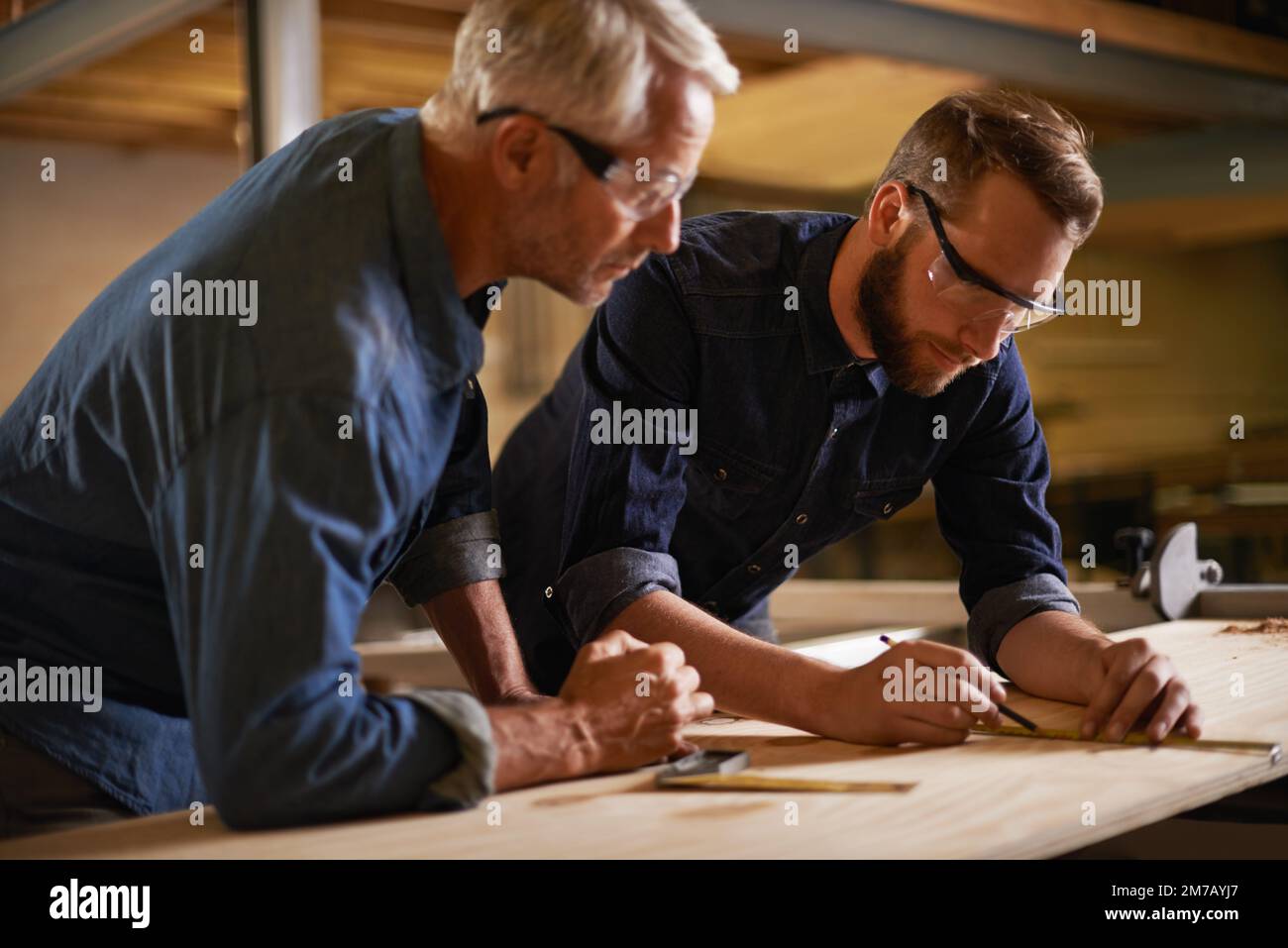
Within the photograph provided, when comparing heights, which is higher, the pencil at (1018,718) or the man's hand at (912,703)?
the man's hand at (912,703)

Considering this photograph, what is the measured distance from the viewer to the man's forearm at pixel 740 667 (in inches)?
66.7

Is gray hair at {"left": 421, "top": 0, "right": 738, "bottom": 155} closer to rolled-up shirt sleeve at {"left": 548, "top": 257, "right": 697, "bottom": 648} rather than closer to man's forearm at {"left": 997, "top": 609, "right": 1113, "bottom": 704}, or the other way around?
rolled-up shirt sleeve at {"left": 548, "top": 257, "right": 697, "bottom": 648}

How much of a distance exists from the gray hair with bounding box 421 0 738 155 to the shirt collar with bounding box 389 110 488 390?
67 millimetres

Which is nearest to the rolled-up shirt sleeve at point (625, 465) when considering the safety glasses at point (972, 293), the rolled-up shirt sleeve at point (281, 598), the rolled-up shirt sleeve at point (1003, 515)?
the safety glasses at point (972, 293)

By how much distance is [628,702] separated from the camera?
4.75 ft

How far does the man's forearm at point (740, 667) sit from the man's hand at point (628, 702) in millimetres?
259

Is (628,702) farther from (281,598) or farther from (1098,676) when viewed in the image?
(1098,676)

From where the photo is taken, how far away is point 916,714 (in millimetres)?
1616

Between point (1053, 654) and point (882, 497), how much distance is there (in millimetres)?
381

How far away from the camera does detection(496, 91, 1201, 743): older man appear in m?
1.74

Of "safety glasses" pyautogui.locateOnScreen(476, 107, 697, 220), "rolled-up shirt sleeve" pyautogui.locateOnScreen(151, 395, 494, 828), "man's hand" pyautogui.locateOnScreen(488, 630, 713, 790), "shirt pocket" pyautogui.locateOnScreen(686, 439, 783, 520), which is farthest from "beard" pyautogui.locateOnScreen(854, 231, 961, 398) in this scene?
"rolled-up shirt sleeve" pyautogui.locateOnScreen(151, 395, 494, 828)

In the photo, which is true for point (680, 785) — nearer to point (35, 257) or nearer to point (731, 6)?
point (731, 6)

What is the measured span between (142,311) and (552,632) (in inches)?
43.2

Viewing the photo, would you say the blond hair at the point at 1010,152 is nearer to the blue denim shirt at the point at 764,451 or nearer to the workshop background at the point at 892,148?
the blue denim shirt at the point at 764,451
